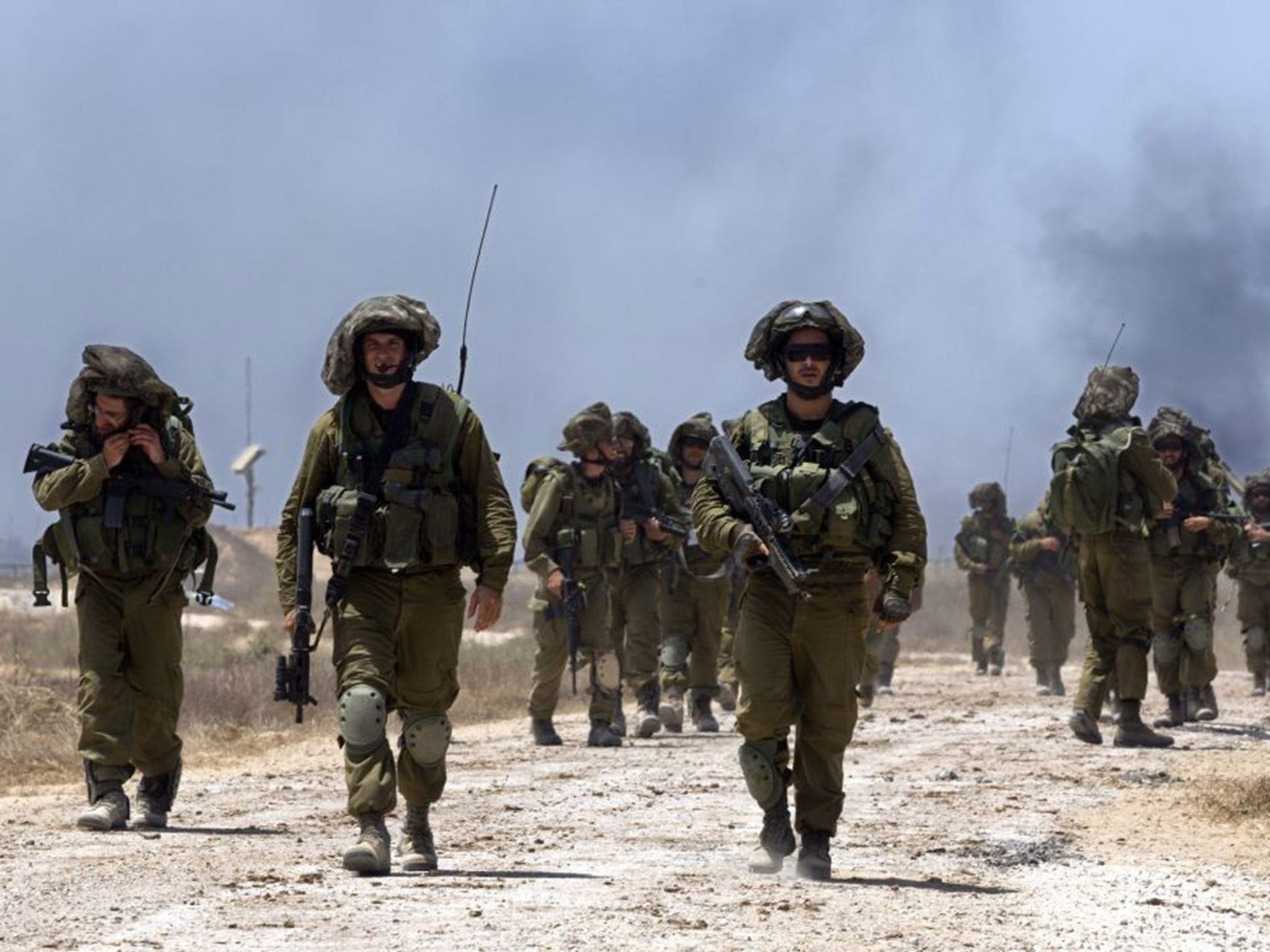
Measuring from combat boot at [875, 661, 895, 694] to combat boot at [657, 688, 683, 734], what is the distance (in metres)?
6.05

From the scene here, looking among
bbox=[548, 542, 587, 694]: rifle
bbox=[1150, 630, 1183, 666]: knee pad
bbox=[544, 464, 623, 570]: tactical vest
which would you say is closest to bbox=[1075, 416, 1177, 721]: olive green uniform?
bbox=[1150, 630, 1183, 666]: knee pad

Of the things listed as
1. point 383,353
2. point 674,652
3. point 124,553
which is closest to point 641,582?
point 674,652

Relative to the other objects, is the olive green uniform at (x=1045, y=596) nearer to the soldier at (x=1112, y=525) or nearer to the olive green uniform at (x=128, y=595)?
the soldier at (x=1112, y=525)

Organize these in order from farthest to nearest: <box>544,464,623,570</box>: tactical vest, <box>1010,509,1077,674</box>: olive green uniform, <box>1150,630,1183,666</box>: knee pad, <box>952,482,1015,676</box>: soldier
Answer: <box>952,482,1015,676</box>: soldier → <box>1010,509,1077,674</box>: olive green uniform → <box>1150,630,1183,666</box>: knee pad → <box>544,464,623,570</box>: tactical vest

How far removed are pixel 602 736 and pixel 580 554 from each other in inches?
48.1

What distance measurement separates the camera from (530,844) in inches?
390

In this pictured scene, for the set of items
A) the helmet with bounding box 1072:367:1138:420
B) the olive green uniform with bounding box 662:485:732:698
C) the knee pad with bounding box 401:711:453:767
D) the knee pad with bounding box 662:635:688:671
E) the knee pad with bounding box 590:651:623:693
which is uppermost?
the helmet with bounding box 1072:367:1138:420

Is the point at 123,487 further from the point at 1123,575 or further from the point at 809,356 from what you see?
the point at 1123,575

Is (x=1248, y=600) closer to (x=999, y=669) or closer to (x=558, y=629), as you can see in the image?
(x=999, y=669)

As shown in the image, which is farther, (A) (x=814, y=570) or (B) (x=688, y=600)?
(B) (x=688, y=600)

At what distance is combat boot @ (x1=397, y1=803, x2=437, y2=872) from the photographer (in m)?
8.77

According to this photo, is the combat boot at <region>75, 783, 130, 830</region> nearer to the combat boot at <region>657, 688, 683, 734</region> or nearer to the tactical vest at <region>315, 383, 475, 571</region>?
the tactical vest at <region>315, 383, 475, 571</region>

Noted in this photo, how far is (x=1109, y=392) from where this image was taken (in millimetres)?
14805

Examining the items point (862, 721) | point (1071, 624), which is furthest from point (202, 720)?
point (1071, 624)
